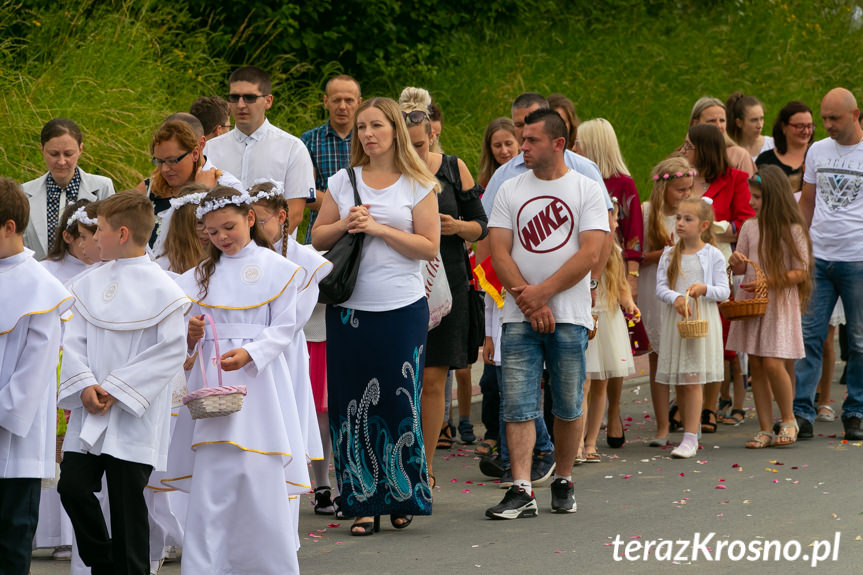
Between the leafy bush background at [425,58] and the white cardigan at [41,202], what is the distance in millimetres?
3187

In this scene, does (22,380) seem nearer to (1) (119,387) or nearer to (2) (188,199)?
(1) (119,387)

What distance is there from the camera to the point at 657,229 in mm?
10289

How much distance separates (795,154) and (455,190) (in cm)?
462

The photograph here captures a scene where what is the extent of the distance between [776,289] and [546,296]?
3046mm

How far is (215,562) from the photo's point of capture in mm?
5852

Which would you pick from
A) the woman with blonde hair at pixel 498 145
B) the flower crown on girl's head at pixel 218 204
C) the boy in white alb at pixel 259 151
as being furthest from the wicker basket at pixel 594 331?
the flower crown on girl's head at pixel 218 204

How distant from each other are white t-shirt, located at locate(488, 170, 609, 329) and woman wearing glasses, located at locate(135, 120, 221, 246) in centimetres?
178

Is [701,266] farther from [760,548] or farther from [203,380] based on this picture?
[203,380]

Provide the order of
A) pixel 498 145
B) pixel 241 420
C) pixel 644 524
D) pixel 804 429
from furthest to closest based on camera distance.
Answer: pixel 804 429 < pixel 498 145 < pixel 644 524 < pixel 241 420

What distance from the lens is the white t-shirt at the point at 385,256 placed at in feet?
23.6

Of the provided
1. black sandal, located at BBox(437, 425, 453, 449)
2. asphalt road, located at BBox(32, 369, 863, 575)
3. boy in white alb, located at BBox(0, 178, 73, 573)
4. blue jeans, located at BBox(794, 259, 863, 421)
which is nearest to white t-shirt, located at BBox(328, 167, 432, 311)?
asphalt road, located at BBox(32, 369, 863, 575)

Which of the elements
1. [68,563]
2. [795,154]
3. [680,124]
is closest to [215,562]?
[68,563]

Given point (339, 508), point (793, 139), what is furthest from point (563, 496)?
point (793, 139)

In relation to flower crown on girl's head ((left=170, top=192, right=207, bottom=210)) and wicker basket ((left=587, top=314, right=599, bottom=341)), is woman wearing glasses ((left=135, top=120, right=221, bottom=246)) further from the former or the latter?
wicker basket ((left=587, top=314, right=599, bottom=341))
